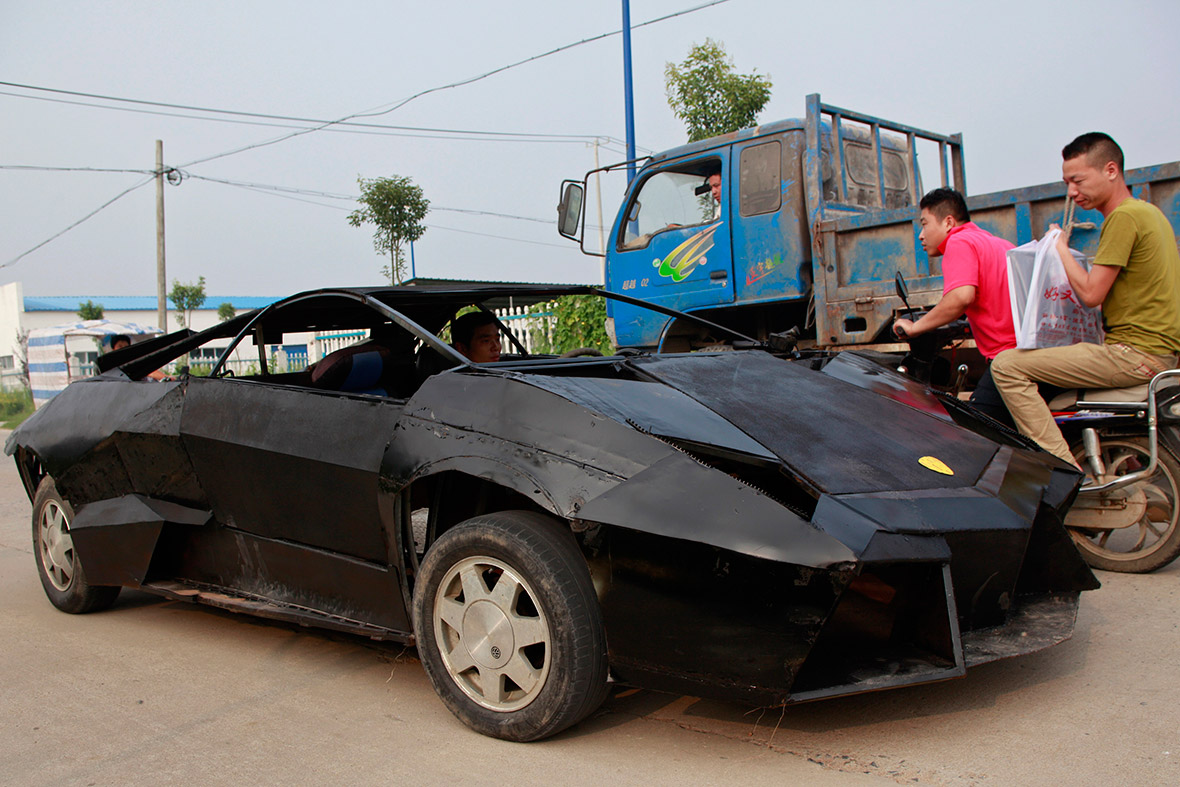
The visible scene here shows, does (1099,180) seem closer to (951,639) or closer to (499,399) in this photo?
(951,639)

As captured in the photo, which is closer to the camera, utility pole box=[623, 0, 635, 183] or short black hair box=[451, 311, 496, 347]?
short black hair box=[451, 311, 496, 347]

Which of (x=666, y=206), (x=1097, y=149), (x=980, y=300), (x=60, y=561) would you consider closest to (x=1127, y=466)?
(x=980, y=300)

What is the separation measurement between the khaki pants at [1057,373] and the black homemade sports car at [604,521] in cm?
68

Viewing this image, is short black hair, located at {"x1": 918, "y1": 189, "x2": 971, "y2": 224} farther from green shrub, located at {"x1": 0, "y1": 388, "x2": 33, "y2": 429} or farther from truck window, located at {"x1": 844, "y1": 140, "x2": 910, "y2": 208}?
green shrub, located at {"x1": 0, "y1": 388, "x2": 33, "y2": 429}

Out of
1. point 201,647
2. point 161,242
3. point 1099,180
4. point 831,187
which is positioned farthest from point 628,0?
point 161,242

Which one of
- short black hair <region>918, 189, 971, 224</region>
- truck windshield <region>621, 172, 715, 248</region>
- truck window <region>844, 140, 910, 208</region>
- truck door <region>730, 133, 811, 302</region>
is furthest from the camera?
truck windshield <region>621, 172, 715, 248</region>

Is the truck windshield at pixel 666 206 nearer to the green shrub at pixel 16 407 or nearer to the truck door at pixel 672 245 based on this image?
the truck door at pixel 672 245

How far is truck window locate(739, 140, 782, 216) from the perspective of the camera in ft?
21.8

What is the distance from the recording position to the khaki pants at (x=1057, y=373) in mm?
4156

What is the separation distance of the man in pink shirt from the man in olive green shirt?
0.99 feet

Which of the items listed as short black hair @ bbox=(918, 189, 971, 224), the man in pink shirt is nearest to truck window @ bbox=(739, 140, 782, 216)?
short black hair @ bbox=(918, 189, 971, 224)

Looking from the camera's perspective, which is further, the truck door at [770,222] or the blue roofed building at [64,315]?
the blue roofed building at [64,315]

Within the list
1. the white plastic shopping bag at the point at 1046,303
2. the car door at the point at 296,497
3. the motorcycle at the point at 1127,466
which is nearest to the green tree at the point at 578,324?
the white plastic shopping bag at the point at 1046,303

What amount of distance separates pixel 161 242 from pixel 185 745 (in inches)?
1075
